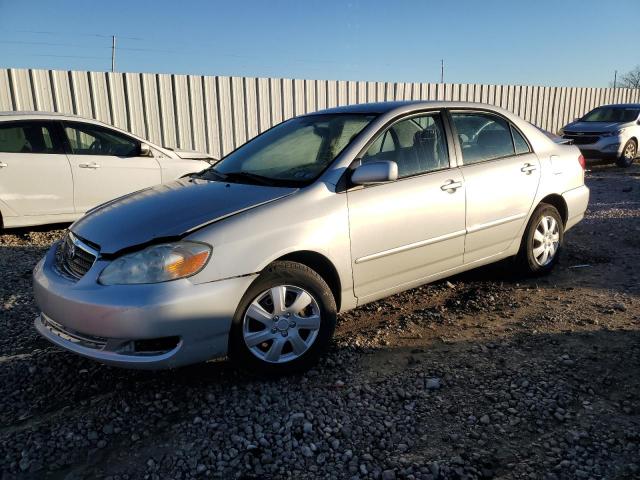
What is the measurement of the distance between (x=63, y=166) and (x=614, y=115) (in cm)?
1405

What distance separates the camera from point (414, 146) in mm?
3768

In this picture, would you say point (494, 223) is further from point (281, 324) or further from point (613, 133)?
point (613, 133)

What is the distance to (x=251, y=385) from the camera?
296 cm

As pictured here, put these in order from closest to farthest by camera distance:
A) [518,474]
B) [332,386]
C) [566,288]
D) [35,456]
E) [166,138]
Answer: [518,474], [35,456], [332,386], [566,288], [166,138]

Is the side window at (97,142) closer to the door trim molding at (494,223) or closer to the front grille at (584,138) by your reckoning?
the door trim molding at (494,223)

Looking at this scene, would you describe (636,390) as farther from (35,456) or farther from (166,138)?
(166,138)

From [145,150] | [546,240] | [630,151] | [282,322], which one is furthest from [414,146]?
[630,151]

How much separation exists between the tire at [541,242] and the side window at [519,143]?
53 cm

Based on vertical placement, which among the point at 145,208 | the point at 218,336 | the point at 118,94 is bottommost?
the point at 218,336

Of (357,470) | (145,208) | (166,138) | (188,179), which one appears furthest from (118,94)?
(357,470)

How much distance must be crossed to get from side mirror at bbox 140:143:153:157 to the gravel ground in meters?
3.10

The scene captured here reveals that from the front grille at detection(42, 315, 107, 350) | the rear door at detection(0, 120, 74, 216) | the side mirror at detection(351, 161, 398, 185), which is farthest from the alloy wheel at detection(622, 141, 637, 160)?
the front grille at detection(42, 315, 107, 350)

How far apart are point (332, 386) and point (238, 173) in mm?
1696

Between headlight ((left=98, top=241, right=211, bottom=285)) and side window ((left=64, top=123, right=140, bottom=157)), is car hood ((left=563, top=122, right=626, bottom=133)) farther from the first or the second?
headlight ((left=98, top=241, right=211, bottom=285))
